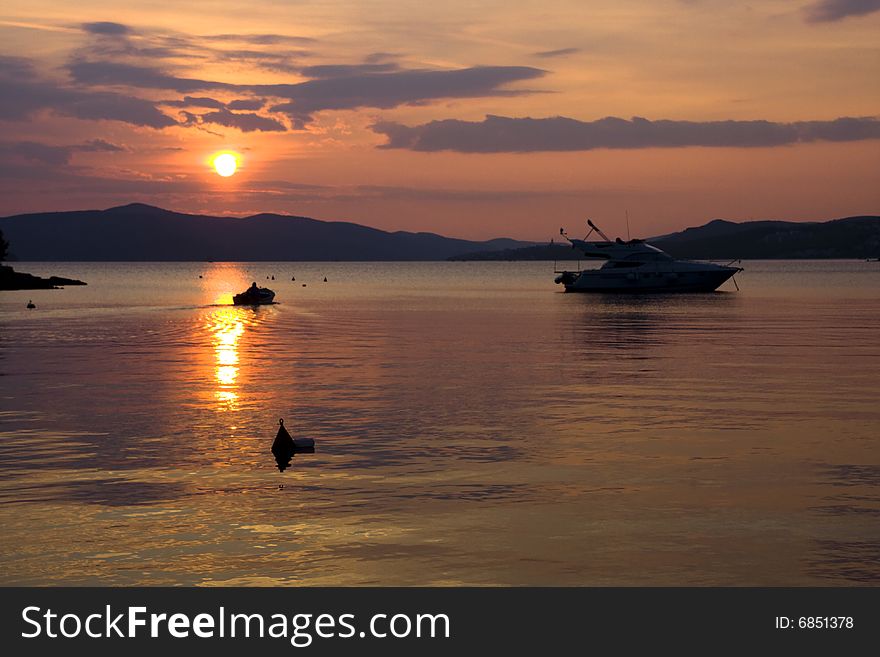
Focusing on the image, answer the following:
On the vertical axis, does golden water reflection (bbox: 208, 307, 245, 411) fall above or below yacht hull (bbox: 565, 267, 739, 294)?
below

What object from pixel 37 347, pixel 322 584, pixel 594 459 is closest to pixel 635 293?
pixel 37 347

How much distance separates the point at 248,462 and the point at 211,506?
448 centimetres

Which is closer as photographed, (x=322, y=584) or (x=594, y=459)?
(x=322, y=584)

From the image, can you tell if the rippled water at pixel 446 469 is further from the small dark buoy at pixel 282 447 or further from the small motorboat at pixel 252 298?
the small motorboat at pixel 252 298

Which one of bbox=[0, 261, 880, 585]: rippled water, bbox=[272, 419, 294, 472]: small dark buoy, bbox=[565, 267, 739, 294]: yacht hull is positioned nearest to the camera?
bbox=[0, 261, 880, 585]: rippled water

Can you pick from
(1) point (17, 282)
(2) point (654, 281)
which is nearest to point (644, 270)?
(2) point (654, 281)

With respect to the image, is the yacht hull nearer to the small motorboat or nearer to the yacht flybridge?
the yacht flybridge

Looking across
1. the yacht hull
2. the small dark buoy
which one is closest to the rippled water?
the small dark buoy

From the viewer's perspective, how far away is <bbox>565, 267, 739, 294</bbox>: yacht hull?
139875 mm

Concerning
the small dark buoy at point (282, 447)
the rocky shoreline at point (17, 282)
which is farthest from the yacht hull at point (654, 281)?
the small dark buoy at point (282, 447)

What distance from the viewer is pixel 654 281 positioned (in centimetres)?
13962

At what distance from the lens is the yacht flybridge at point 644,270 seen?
5517 inches
